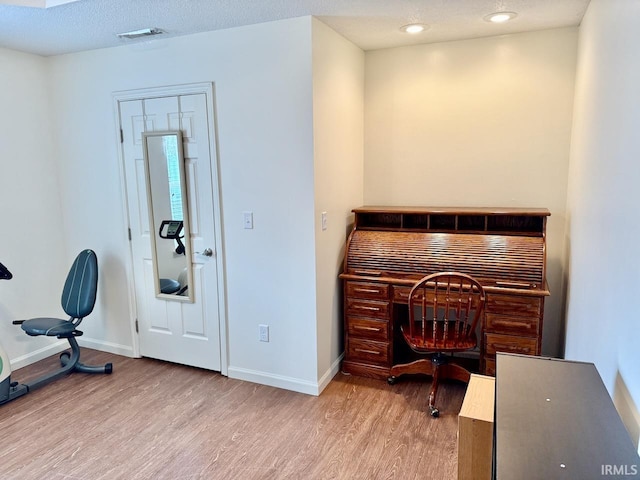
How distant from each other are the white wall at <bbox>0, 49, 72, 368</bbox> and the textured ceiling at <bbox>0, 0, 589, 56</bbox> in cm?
37

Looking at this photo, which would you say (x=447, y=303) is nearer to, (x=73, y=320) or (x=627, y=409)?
(x=627, y=409)

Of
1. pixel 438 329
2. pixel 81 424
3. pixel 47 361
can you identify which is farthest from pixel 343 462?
pixel 47 361

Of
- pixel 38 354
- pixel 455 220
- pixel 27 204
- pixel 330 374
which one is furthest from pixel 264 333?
pixel 27 204

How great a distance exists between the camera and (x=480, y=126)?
3246 millimetres

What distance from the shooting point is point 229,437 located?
2508mm

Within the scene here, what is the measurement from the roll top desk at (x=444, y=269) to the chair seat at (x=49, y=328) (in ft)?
6.52

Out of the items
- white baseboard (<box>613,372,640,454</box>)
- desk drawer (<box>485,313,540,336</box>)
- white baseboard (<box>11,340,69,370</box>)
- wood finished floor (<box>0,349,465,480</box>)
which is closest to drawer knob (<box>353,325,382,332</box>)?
wood finished floor (<box>0,349,465,480</box>)

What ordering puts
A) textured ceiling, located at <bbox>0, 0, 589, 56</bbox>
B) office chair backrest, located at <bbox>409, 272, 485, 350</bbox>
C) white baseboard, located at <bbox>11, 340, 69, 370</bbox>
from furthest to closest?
white baseboard, located at <bbox>11, 340, 69, 370</bbox> < office chair backrest, located at <bbox>409, 272, 485, 350</bbox> < textured ceiling, located at <bbox>0, 0, 589, 56</bbox>

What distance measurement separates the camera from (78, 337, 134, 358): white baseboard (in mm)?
3631

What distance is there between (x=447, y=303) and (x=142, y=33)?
8.51 feet

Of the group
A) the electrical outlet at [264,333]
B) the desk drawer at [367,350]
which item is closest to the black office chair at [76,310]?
the electrical outlet at [264,333]

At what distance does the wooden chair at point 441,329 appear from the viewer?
2.65 metres

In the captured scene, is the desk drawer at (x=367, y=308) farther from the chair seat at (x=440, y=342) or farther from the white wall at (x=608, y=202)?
the white wall at (x=608, y=202)

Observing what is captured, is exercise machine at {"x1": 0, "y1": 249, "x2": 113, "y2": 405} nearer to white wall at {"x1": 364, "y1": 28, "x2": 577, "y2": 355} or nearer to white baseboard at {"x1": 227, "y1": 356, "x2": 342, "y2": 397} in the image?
white baseboard at {"x1": 227, "y1": 356, "x2": 342, "y2": 397}
